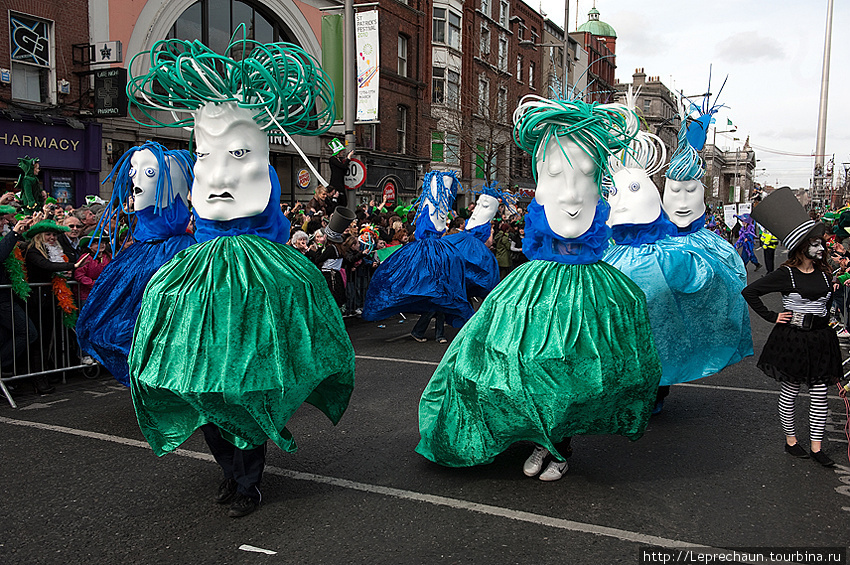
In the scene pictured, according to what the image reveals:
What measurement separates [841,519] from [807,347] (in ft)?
4.00

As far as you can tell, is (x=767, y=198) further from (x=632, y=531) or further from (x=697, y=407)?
(x=632, y=531)

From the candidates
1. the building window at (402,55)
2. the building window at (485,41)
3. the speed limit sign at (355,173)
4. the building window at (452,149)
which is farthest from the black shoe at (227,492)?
the building window at (485,41)

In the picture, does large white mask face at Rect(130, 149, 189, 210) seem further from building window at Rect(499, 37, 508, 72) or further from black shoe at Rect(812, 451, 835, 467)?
building window at Rect(499, 37, 508, 72)

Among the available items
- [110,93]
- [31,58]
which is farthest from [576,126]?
[31,58]

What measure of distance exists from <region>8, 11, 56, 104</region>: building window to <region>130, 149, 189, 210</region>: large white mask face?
988cm

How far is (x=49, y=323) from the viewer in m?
6.84

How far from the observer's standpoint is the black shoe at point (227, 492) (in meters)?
3.83

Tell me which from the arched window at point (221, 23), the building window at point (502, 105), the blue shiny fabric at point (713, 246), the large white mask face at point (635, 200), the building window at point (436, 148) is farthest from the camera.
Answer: the building window at point (436, 148)

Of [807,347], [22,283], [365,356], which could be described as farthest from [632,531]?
[22,283]

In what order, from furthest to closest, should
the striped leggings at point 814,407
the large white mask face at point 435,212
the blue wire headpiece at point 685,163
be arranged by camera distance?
the large white mask face at point 435,212
the blue wire headpiece at point 685,163
the striped leggings at point 814,407

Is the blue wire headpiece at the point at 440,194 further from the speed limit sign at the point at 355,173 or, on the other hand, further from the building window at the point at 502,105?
the building window at the point at 502,105

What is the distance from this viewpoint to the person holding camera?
4.51 meters

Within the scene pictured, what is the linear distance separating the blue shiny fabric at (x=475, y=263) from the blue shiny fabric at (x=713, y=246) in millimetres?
3368

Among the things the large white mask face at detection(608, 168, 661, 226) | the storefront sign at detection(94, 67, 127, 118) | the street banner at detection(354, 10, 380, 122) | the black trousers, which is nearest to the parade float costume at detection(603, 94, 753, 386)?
the large white mask face at detection(608, 168, 661, 226)
